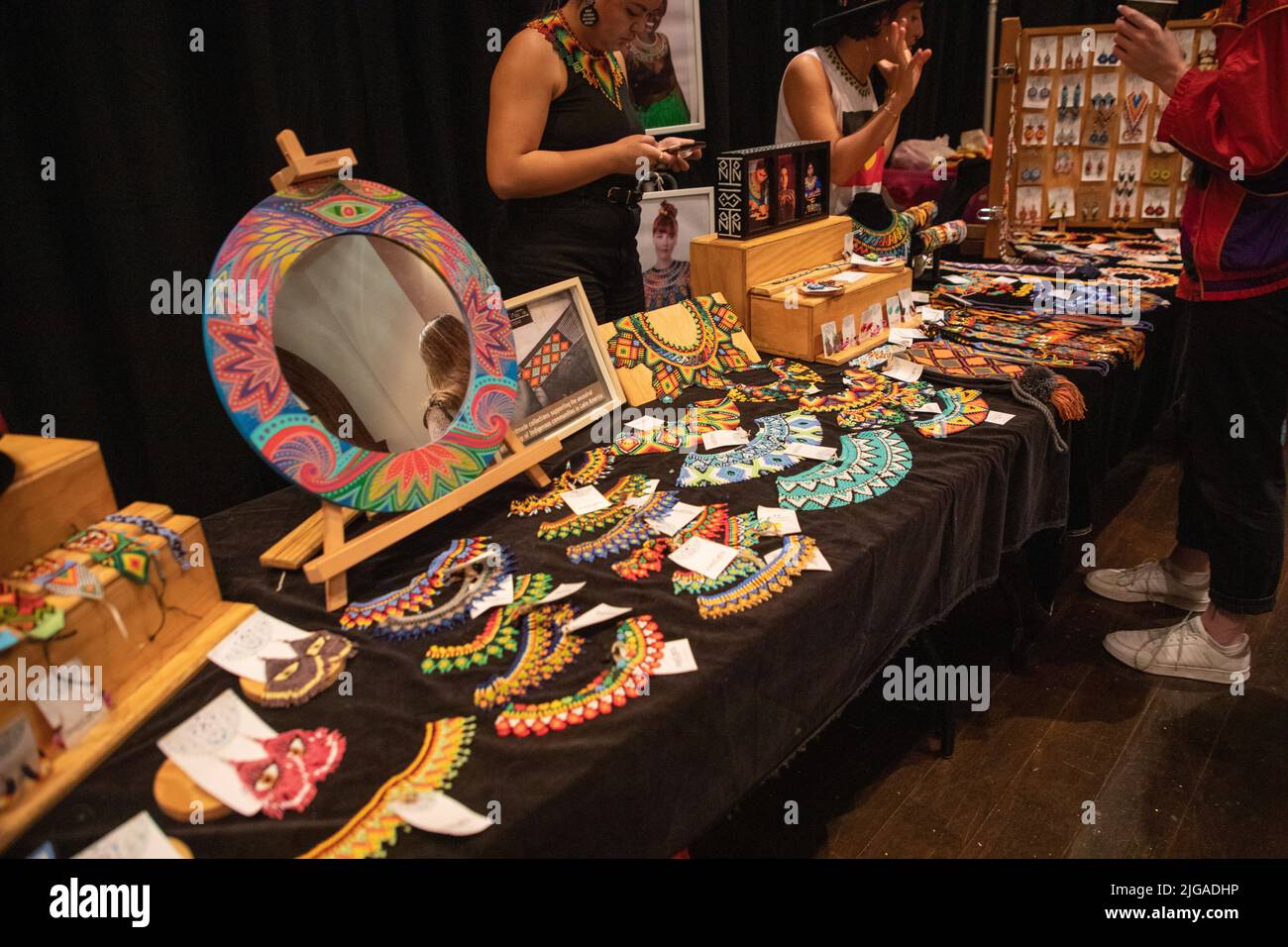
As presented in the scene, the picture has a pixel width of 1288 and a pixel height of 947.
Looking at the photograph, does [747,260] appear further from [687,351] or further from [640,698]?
[640,698]

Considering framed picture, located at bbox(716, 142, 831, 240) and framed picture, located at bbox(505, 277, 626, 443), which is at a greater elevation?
framed picture, located at bbox(716, 142, 831, 240)

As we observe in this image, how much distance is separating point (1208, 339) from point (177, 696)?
2.15 meters

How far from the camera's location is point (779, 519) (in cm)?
147

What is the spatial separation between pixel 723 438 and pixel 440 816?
1067 mm

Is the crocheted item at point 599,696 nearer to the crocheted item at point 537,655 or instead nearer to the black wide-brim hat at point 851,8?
the crocheted item at point 537,655

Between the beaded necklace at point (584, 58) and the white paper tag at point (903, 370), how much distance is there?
3.04 feet

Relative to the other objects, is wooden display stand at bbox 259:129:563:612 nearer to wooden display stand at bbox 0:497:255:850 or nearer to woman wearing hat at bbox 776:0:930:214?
wooden display stand at bbox 0:497:255:850

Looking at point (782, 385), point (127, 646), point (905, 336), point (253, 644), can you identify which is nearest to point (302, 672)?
point (253, 644)

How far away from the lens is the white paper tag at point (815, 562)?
4.39 feet

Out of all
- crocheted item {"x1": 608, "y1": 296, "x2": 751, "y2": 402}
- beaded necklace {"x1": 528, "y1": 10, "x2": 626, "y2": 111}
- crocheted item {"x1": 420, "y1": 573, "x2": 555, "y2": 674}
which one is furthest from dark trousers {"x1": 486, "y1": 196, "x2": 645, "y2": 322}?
crocheted item {"x1": 420, "y1": 573, "x2": 555, "y2": 674}

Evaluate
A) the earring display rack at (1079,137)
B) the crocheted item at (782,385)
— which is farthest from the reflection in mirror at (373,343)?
the earring display rack at (1079,137)

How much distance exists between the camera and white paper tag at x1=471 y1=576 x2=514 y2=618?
1276 mm

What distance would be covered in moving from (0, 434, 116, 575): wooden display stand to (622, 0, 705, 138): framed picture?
274 cm
